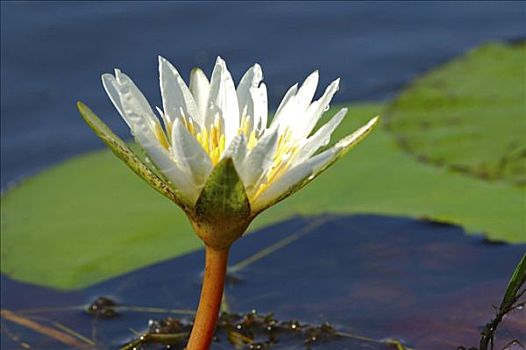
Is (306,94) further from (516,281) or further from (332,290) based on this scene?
(332,290)

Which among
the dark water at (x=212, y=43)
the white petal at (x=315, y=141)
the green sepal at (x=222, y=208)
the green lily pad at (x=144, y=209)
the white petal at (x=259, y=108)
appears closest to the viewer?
the green sepal at (x=222, y=208)

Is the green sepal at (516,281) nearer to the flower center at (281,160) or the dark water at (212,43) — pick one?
the flower center at (281,160)

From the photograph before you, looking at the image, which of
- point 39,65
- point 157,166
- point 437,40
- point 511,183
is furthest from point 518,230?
point 39,65

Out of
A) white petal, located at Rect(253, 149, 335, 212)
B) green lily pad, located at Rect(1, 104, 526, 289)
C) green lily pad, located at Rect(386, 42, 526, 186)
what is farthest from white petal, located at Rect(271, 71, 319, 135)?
green lily pad, located at Rect(386, 42, 526, 186)

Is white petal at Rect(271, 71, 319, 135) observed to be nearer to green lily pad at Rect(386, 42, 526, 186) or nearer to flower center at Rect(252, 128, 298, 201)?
flower center at Rect(252, 128, 298, 201)

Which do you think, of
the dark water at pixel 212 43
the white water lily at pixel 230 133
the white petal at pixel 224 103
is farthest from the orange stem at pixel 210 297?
the dark water at pixel 212 43

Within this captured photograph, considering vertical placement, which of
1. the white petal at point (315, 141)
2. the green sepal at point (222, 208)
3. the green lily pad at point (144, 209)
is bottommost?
the green sepal at point (222, 208)
